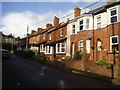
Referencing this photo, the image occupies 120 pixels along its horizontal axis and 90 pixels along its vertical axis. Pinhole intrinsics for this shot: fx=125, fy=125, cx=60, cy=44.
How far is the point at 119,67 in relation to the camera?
35.2 feet

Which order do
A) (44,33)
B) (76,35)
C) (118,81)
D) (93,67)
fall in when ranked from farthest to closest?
1. (44,33)
2. (76,35)
3. (93,67)
4. (118,81)

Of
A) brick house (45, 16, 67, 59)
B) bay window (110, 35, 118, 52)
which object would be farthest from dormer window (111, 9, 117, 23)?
brick house (45, 16, 67, 59)

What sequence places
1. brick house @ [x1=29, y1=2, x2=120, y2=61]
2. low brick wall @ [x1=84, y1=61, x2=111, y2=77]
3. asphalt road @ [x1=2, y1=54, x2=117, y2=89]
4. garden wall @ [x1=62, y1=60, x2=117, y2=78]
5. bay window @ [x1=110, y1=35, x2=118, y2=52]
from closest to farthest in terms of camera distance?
asphalt road @ [x1=2, y1=54, x2=117, y2=89]
low brick wall @ [x1=84, y1=61, x2=111, y2=77]
garden wall @ [x1=62, y1=60, x2=117, y2=78]
bay window @ [x1=110, y1=35, x2=118, y2=52]
brick house @ [x1=29, y1=2, x2=120, y2=61]

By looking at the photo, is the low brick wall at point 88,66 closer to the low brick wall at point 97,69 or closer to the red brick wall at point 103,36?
the low brick wall at point 97,69

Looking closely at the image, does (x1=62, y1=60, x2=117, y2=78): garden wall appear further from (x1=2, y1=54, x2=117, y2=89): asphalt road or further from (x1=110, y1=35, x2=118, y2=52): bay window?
(x1=110, y1=35, x2=118, y2=52): bay window

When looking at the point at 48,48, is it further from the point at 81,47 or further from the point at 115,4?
the point at 115,4

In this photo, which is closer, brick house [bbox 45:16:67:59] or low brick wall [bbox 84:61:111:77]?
low brick wall [bbox 84:61:111:77]

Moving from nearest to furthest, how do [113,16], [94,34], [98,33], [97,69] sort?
[97,69] → [113,16] → [98,33] → [94,34]

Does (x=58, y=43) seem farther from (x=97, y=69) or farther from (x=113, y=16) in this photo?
(x=97, y=69)

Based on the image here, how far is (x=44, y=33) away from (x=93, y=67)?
78.1ft

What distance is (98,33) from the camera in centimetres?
1748

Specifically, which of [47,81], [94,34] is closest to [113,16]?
[94,34]

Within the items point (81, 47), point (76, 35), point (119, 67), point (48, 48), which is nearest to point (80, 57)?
point (81, 47)

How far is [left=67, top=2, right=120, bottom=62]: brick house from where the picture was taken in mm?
14938
